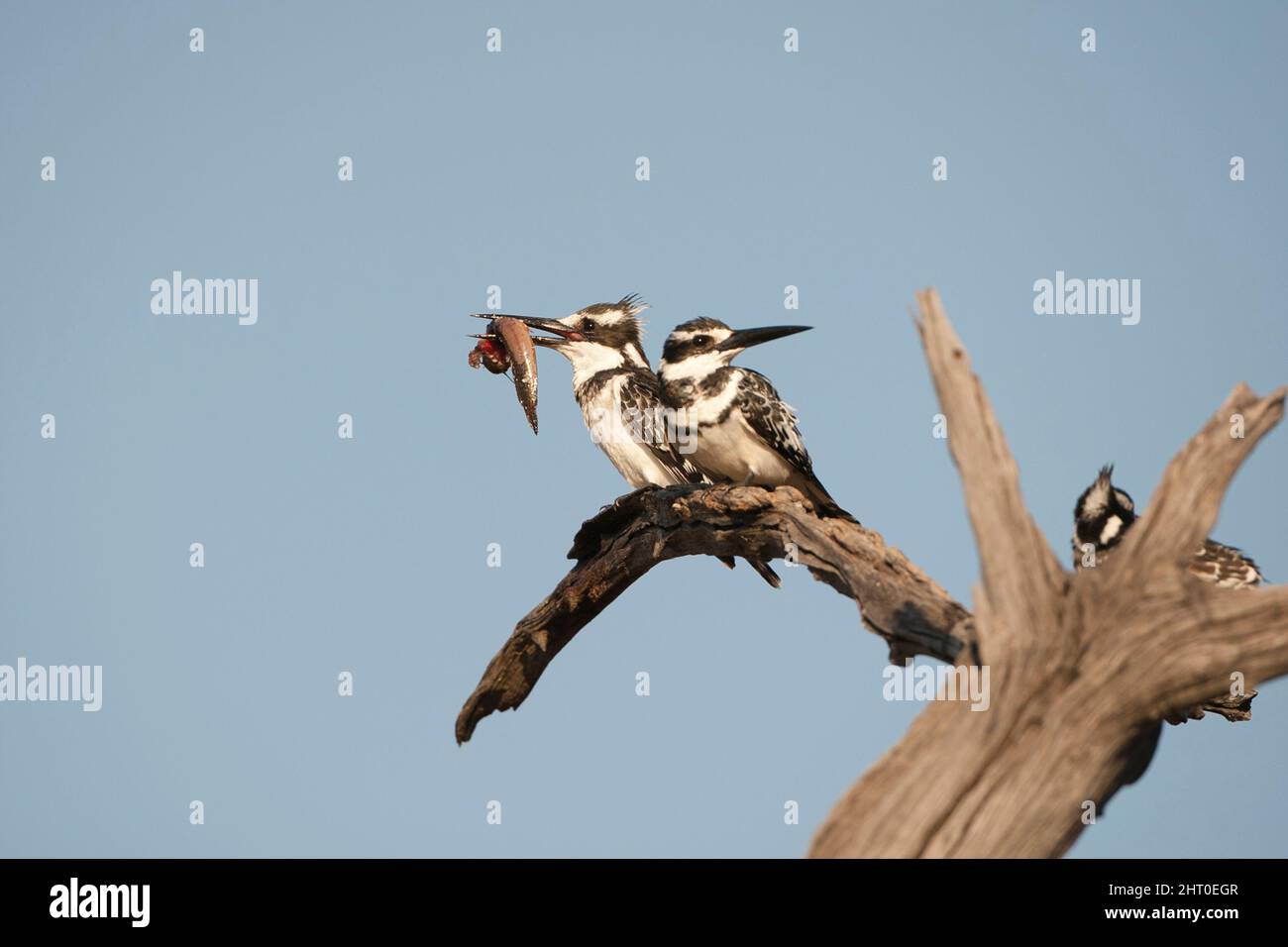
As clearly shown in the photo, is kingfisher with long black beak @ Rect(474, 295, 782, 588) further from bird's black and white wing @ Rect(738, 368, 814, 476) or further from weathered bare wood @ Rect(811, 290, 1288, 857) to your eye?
weathered bare wood @ Rect(811, 290, 1288, 857)

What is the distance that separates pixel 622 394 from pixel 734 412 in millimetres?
1158

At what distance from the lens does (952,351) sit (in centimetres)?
421

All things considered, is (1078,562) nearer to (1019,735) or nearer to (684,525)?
(684,525)

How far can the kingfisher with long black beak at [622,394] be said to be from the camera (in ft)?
26.3

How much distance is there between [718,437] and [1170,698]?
3659mm

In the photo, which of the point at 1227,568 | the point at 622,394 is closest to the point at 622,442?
the point at 622,394

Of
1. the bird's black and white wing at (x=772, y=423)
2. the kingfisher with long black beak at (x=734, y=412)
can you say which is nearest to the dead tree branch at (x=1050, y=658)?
the kingfisher with long black beak at (x=734, y=412)

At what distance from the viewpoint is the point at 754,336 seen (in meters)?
7.61

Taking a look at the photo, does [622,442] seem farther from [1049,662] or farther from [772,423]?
[1049,662]

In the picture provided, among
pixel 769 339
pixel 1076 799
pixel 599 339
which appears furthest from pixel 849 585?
pixel 599 339

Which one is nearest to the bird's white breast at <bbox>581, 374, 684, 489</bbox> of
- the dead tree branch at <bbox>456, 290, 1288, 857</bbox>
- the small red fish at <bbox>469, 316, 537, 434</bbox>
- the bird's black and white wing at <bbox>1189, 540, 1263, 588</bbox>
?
the small red fish at <bbox>469, 316, 537, 434</bbox>

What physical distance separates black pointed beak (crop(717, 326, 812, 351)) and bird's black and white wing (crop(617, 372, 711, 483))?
554 mm

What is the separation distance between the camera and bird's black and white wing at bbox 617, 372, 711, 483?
7.93 meters

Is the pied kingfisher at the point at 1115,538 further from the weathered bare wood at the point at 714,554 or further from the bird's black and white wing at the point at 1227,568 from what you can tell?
the weathered bare wood at the point at 714,554
